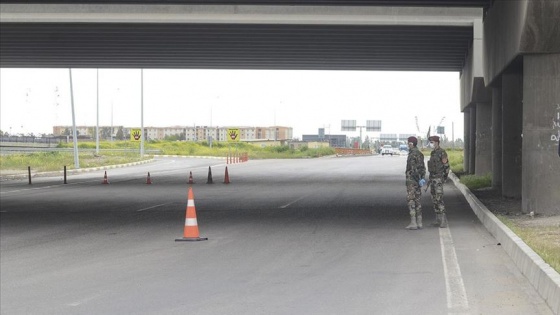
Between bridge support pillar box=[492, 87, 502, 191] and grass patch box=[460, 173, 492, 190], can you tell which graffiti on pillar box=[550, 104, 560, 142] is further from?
grass patch box=[460, 173, 492, 190]

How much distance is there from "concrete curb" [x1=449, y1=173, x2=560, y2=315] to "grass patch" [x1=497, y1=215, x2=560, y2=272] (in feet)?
0.28

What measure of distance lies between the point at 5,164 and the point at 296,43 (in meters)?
33.8

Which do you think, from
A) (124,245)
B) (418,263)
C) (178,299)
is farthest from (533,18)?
(178,299)

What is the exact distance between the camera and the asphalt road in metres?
8.96

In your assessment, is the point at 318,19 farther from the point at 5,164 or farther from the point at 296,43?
the point at 5,164

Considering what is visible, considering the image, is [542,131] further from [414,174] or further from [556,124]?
[414,174]

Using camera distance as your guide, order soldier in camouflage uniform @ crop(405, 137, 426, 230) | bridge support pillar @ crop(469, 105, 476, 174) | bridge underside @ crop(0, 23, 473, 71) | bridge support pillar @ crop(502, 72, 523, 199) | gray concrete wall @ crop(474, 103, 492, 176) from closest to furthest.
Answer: soldier in camouflage uniform @ crop(405, 137, 426, 230) < bridge support pillar @ crop(502, 72, 523, 199) < bridge underside @ crop(0, 23, 473, 71) < gray concrete wall @ crop(474, 103, 492, 176) < bridge support pillar @ crop(469, 105, 476, 174)

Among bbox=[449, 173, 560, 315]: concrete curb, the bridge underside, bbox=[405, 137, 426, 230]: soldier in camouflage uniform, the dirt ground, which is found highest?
the bridge underside

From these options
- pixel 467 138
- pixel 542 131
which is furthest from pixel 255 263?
pixel 467 138

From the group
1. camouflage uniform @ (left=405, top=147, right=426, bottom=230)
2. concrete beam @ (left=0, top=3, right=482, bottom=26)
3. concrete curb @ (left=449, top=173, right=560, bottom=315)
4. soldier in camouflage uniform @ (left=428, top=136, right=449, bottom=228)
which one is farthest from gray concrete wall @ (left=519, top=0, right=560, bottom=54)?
concrete beam @ (left=0, top=3, right=482, bottom=26)

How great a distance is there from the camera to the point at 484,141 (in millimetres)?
36688

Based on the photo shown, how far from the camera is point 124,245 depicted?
14.4 metres

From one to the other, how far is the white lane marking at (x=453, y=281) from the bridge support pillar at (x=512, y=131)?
10117mm

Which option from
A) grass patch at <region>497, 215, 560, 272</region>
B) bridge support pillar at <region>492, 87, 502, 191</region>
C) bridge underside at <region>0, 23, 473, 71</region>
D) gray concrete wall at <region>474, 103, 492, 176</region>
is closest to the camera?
grass patch at <region>497, 215, 560, 272</region>
